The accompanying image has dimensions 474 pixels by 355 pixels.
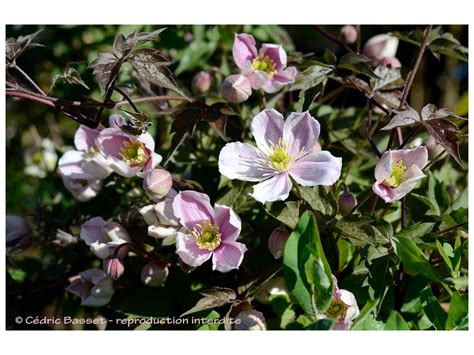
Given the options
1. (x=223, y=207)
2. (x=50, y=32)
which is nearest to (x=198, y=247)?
(x=223, y=207)

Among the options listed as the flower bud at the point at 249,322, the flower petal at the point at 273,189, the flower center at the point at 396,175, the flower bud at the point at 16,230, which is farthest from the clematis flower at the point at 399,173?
the flower bud at the point at 16,230

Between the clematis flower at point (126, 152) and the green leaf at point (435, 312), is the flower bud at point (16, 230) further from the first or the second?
the green leaf at point (435, 312)

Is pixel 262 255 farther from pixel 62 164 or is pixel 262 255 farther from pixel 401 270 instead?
pixel 62 164

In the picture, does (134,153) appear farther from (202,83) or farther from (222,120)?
(202,83)

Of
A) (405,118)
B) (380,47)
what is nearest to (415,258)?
(405,118)

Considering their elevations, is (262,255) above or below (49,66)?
above

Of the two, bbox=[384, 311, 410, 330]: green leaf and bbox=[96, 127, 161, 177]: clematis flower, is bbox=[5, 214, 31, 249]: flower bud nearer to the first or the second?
bbox=[96, 127, 161, 177]: clematis flower
